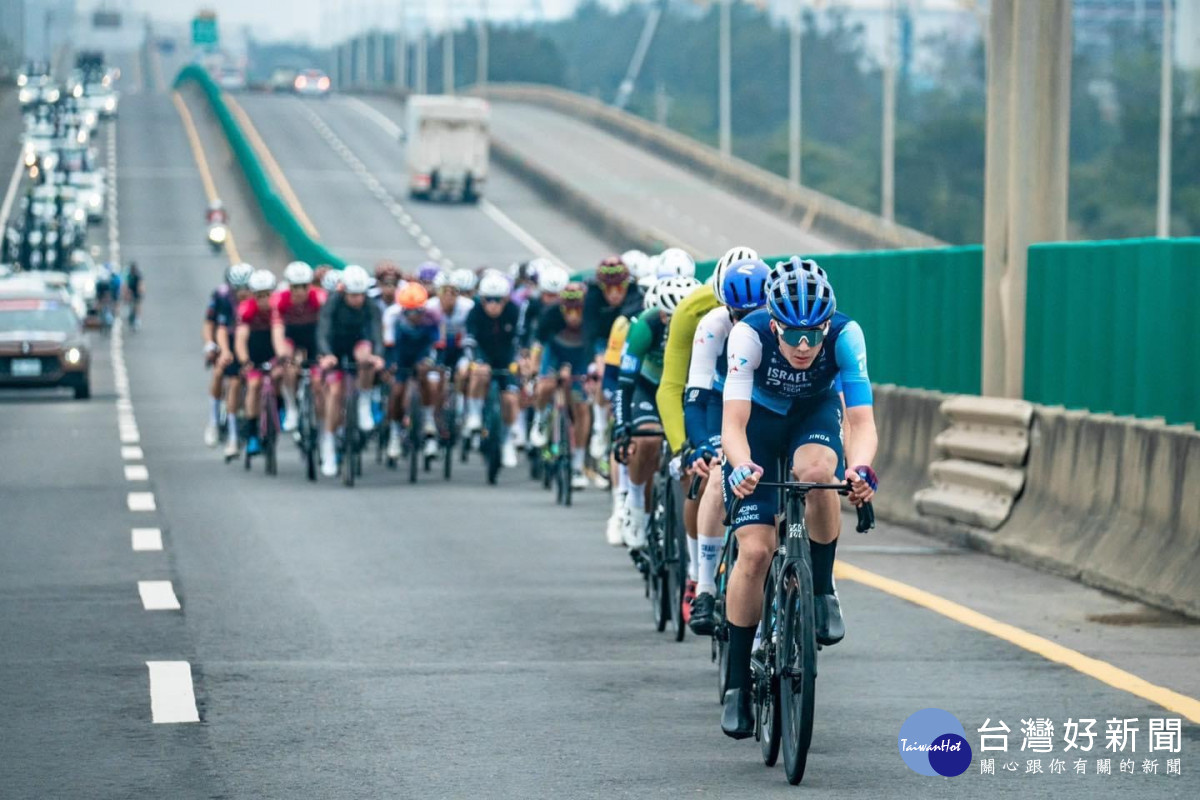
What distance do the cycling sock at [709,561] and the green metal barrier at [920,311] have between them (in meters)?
6.66

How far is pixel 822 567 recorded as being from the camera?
311 inches

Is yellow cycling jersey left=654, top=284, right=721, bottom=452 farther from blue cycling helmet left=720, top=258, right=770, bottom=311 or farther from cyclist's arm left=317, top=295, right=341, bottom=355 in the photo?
cyclist's arm left=317, top=295, right=341, bottom=355

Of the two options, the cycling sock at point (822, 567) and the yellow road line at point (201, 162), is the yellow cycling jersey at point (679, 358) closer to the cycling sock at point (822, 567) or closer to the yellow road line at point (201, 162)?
the cycling sock at point (822, 567)

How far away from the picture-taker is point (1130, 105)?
388 ft

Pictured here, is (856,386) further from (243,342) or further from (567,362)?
(243,342)

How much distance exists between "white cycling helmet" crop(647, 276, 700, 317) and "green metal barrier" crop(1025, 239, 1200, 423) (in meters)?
2.63

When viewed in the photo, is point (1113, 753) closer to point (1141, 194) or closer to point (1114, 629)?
point (1114, 629)

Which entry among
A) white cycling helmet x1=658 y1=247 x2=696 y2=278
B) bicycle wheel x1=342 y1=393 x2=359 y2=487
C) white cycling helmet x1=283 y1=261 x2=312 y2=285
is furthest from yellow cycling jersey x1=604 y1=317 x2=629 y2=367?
white cycling helmet x1=283 y1=261 x2=312 y2=285

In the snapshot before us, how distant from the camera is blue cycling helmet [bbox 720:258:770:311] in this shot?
8.84 meters

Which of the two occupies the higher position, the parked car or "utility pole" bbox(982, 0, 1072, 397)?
"utility pole" bbox(982, 0, 1072, 397)

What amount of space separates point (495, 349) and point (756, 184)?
63.2 metres

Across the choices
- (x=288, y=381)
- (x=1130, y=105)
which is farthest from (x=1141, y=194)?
(x=288, y=381)

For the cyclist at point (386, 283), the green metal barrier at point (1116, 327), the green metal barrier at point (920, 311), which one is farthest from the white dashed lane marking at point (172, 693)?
the cyclist at point (386, 283)

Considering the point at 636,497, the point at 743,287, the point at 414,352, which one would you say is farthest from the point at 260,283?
the point at 743,287
